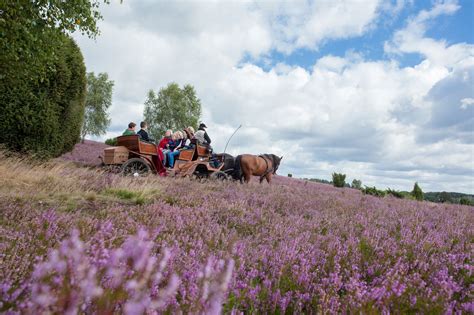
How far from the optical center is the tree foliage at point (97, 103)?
44.6m

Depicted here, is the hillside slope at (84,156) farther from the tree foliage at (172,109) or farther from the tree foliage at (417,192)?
the tree foliage at (417,192)

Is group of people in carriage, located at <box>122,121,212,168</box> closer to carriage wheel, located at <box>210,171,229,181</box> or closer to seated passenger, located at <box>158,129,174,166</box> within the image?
seated passenger, located at <box>158,129,174,166</box>

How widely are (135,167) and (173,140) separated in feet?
6.74

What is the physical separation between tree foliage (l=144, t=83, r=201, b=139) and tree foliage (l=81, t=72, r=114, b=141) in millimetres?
6640

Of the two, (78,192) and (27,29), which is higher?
(27,29)

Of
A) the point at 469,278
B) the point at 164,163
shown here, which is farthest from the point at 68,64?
the point at 469,278

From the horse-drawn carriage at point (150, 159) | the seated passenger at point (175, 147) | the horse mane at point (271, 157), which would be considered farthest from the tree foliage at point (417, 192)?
the seated passenger at point (175, 147)

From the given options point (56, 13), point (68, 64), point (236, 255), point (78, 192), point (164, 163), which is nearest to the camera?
point (236, 255)

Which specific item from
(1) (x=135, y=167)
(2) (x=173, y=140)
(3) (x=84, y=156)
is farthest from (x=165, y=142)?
(3) (x=84, y=156)

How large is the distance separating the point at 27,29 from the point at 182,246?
9.80 metres

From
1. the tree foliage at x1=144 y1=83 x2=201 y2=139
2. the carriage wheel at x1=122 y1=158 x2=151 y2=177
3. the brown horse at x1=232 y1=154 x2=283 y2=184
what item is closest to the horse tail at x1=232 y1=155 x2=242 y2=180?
the brown horse at x1=232 y1=154 x2=283 y2=184

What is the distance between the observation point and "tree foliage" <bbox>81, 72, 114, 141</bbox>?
44594 millimetres

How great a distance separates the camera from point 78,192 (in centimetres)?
702

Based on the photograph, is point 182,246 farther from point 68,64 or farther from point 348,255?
point 68,64
